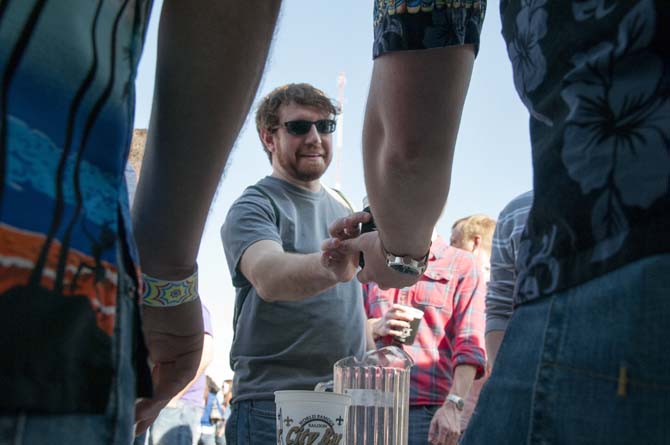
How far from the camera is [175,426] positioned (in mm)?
6043

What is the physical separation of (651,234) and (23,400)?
1.76 ft

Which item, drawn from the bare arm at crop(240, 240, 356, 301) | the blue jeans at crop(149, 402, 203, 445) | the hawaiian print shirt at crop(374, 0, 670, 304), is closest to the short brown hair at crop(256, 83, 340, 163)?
the bare arm at crop(240, 240, 356, 301)

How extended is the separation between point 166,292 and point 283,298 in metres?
1.77

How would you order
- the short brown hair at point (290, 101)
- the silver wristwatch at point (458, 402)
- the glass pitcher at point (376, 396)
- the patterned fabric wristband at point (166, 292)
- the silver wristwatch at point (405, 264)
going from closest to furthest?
1. the patterned fabric wristband at point (166, 292)
2. the silver wristwatch at point (405, 264)
3. the glass pitcher at point (376, 396)
4. the short brown hair at point (290, 101)
5. the silver wristwatch at point (458, 402)

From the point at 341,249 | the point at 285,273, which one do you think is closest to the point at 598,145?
the point at 341,249

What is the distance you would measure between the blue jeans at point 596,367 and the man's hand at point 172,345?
0.54m

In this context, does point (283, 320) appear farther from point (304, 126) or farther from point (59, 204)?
point (59, 204)

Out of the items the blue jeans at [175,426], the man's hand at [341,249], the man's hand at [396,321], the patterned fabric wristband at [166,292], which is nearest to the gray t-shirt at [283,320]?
the man's hand at [396,321]

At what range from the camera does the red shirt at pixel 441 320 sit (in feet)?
13.2

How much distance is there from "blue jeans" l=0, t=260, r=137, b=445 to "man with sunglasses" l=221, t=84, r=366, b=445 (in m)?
2.01

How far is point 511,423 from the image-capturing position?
30.9 inches

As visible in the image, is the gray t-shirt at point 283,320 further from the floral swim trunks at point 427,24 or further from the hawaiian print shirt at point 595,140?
the hawaiian print shirt at point 595,140

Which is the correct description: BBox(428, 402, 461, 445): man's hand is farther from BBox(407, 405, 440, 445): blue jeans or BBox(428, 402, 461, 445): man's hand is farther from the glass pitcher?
the glass pitcher

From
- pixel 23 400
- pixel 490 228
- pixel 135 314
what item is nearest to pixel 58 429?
pixel 23 400
